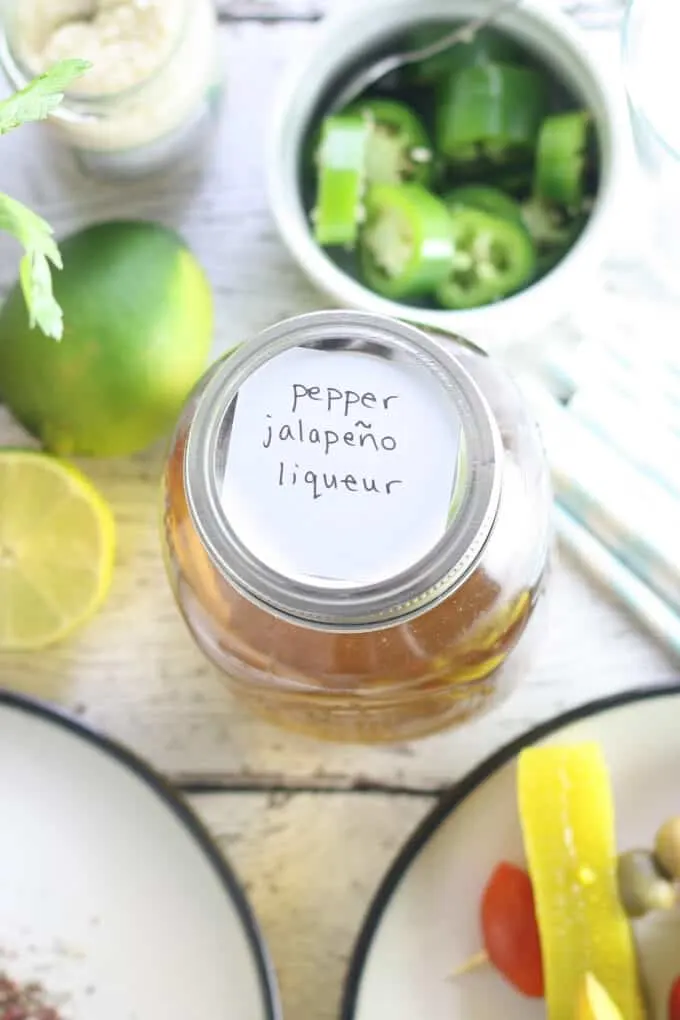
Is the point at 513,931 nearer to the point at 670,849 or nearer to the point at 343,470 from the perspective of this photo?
the point at 670,849

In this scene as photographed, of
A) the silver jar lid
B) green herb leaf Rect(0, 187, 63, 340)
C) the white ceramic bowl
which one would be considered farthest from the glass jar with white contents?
the silver jar lid

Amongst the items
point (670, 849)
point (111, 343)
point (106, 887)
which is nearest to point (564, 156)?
point (111, 343)

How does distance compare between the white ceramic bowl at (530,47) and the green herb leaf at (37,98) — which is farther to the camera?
the white ceramic bowl at (530,47)

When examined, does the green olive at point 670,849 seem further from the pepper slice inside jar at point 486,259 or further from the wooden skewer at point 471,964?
the pepper slice inside jar at point 486,259

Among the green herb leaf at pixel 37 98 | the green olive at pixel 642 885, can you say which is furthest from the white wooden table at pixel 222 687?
the green herb leaf at pixel 37 98

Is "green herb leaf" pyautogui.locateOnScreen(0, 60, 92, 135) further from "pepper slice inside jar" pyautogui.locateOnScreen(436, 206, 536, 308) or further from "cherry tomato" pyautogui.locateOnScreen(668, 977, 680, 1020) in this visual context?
"cherry tomato" pyautogui.locateOnScreen(668, 977, 680, 1020)

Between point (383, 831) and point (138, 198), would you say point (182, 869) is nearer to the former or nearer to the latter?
point (383, 831)

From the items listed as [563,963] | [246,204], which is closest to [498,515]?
[563,963]
